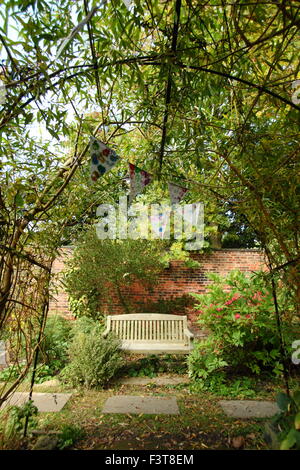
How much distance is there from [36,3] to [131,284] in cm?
600

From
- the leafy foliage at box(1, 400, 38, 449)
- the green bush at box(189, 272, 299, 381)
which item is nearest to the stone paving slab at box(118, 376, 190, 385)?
the green bush at box(189, 272, 299, 381)

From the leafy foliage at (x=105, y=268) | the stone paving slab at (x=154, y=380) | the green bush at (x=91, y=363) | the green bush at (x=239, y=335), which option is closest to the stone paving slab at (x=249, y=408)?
the green bush at (x=239, y=335)

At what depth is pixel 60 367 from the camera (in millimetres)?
4719

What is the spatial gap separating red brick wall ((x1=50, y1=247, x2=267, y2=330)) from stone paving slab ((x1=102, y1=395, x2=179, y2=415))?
3.34 metres

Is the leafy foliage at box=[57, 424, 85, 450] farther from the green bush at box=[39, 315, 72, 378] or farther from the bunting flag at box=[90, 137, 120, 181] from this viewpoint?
the bunting flag at box=[90, 137, 120, 181]

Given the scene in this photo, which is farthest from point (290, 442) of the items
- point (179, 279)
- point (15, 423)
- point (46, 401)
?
point (179, 279)

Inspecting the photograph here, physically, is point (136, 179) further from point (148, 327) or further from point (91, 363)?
point (148, 327)

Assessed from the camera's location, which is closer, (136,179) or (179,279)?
(136,179)

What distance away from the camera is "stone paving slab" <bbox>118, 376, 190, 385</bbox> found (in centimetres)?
422

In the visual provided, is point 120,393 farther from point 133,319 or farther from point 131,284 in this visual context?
point 131,284

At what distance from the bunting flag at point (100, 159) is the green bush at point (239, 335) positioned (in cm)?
261

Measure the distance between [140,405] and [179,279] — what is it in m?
3.99

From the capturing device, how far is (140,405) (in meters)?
3.43

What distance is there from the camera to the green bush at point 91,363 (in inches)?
153
